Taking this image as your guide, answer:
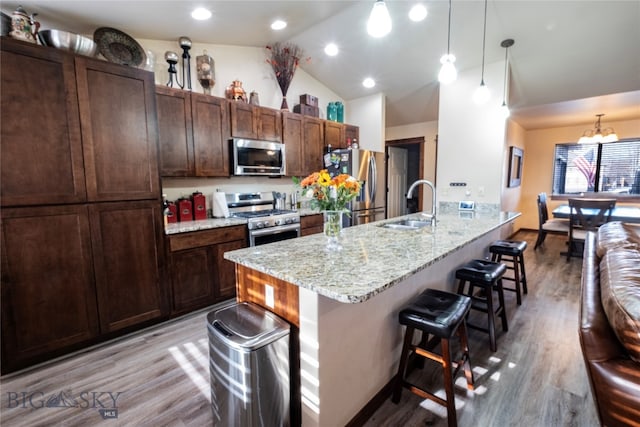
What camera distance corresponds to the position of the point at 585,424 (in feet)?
5.01

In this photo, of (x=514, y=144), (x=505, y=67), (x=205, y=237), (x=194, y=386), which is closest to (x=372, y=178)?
(x=505, y=67)

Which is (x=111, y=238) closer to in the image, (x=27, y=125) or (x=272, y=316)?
(x=27, y=125)

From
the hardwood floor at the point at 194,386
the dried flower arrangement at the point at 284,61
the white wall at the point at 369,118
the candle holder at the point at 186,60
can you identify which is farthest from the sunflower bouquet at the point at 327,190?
the white wall at the point at 369,118

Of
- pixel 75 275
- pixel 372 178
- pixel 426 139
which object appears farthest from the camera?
pixel 426 139

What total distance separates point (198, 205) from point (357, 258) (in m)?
2.27

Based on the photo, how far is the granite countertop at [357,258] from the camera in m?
1.18

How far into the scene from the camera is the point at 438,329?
1.45 metres

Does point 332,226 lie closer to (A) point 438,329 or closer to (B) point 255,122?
(A) point 438,329

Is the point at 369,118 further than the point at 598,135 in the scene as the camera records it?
No

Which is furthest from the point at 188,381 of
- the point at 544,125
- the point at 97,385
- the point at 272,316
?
the point at 544,125

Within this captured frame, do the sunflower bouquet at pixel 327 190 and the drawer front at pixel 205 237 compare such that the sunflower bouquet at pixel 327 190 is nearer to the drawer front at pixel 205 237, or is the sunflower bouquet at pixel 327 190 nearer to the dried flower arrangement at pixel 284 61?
the drawer front at pixel 205 237

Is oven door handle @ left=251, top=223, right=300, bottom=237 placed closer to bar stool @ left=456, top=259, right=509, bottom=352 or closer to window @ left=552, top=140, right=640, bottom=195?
bar stool @ left=456, top=259, right=509, bottom=352

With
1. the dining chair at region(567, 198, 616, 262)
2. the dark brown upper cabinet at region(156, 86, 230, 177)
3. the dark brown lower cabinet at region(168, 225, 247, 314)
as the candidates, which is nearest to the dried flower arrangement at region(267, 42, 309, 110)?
the dark brown upper cabinet at region(156, 86, 230, 177)

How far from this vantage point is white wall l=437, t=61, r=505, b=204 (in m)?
3.74
